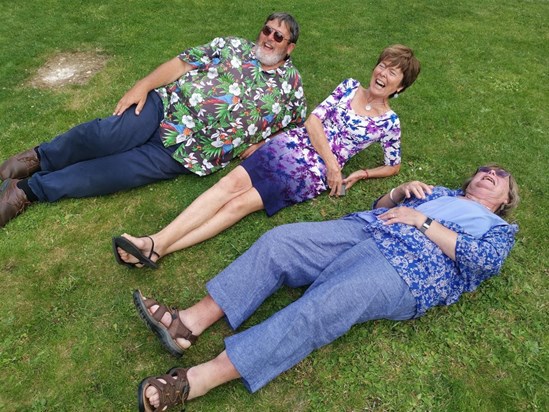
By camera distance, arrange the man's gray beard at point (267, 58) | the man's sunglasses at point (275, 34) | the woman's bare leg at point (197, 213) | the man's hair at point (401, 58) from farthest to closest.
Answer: the man's gray beard at point (267, 58)
the man's sunglasses at point (275, 34)
the man's hair at point (401, 58)
the woman's bare leg at point (197, 213)

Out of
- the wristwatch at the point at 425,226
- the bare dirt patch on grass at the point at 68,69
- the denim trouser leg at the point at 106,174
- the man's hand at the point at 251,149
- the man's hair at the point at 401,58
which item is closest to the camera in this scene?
the wristwatch at the point at 425,226

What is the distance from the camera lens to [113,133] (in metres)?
4.55

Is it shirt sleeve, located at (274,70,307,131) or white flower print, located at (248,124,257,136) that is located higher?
shirt sleeve, located at (274,70,307,131)

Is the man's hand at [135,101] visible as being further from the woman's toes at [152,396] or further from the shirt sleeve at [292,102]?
the woman's toes at [152,396]

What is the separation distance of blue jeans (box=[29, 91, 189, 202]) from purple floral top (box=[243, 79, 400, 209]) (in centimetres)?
113

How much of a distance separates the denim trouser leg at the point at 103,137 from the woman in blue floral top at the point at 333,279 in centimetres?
187

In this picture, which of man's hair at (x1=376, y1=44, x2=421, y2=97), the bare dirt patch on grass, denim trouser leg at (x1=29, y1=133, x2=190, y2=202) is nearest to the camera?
man's hair at (x1=376, y1=44, x2=421, y2=97)

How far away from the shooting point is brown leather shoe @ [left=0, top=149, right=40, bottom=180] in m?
4.69

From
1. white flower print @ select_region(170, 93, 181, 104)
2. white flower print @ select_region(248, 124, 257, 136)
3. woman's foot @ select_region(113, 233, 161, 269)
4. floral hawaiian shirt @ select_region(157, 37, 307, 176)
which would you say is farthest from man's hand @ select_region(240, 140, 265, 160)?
woman's foot @ select_region(113, 233, 161, 269)

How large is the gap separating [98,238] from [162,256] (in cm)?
70

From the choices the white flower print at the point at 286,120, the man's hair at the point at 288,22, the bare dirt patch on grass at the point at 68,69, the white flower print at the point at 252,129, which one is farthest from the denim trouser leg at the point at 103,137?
the bare dirt patch on grass at the point at 68,69

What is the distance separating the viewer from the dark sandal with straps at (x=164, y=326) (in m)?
3.31

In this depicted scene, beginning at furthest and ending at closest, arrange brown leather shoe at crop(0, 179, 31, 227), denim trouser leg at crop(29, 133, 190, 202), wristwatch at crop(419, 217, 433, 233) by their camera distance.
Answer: denim trouser leg at crop(29, 133, 190, 202), brown leather shoe at crop(0, 179, 31, 227), wristwatch at crop(419, 217, 433, 233)

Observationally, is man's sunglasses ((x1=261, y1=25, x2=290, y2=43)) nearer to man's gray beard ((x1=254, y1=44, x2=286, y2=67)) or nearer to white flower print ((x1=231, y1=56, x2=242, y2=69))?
man's gray beard ((x1=254, y1=44, x2=286, y2=67))
